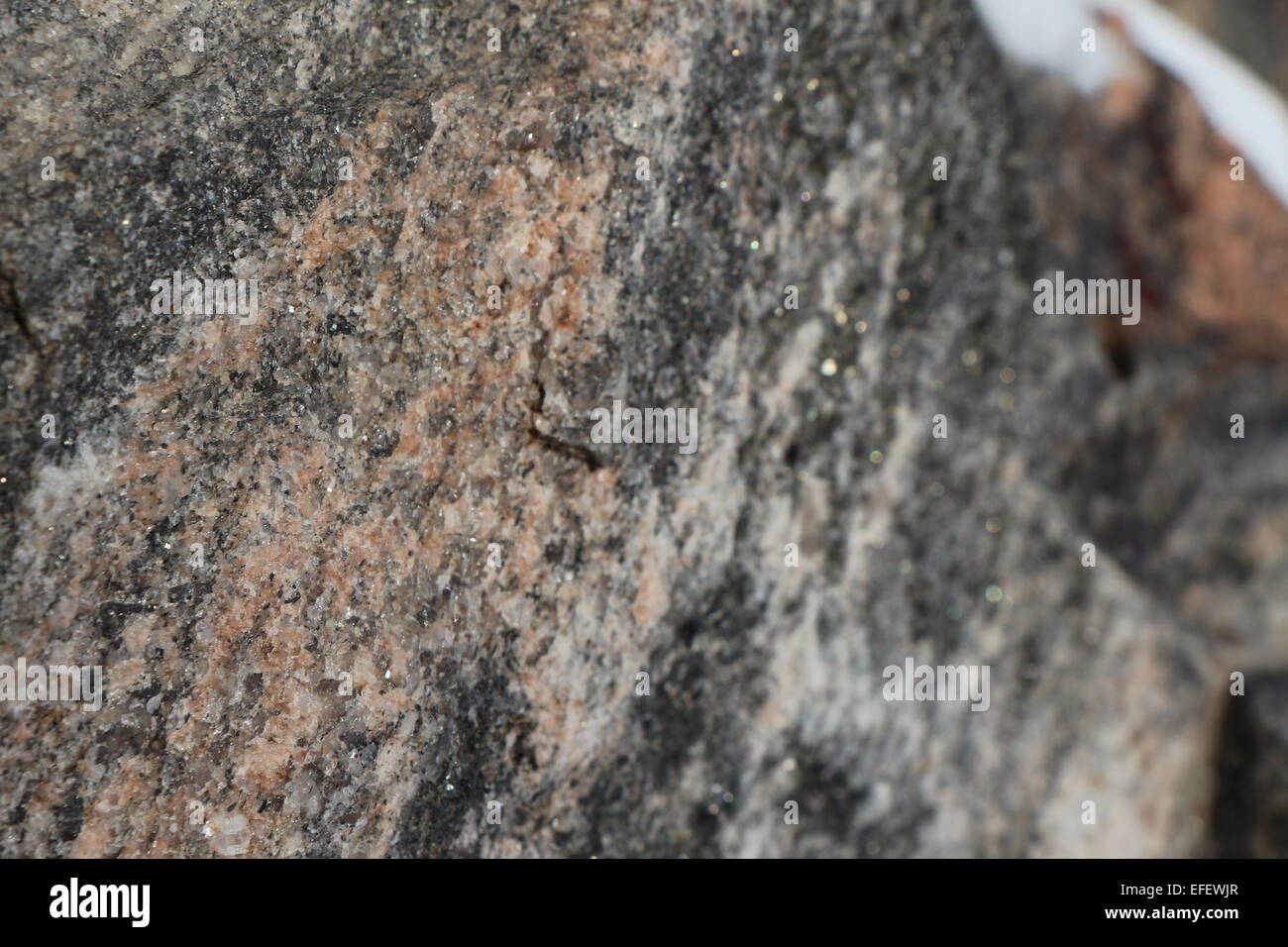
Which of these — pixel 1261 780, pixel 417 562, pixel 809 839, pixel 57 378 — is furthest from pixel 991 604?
pixel 57 378

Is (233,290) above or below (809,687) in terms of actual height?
above

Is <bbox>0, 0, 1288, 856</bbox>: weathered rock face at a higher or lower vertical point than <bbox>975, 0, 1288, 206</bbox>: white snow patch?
lower

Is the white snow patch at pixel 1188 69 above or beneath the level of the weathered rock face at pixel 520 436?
above

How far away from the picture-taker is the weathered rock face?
→ 126cm

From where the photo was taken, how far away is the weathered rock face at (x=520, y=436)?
126 centimetres

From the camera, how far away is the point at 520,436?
150 cm

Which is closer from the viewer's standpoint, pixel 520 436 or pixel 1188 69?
pixel 520 436

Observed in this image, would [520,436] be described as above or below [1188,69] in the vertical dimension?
below

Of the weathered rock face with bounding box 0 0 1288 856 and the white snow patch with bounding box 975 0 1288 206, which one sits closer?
the weathered rock face with bounding box 0 0 1288 856

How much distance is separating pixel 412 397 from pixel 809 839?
105cm

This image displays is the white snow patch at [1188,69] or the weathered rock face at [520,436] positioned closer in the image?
the weathered rock face at [520,436]

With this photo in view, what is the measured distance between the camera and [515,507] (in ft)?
4.92
